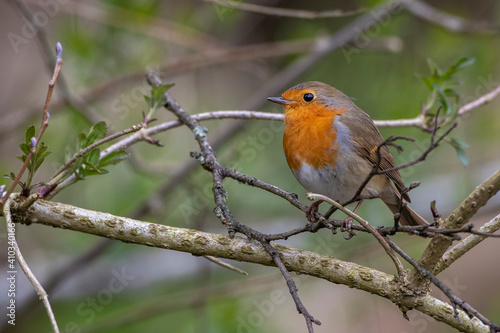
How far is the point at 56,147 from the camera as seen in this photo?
4895mm

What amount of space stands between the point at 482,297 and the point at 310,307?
1849mm

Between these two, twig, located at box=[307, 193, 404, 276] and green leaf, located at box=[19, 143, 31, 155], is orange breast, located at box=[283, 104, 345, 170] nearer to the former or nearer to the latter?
twig, located at box=[307, 193, 404, 276]

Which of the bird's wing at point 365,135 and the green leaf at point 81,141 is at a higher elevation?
the bird's wing at point 365,135

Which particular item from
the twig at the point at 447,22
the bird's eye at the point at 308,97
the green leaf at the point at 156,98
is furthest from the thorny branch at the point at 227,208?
the twig at the point at 447,22

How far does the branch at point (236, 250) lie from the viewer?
2.06 m

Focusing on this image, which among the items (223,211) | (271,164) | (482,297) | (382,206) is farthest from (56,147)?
(482,297)

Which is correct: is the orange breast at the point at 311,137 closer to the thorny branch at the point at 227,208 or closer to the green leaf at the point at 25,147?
the thorny branch at the point at 227,208

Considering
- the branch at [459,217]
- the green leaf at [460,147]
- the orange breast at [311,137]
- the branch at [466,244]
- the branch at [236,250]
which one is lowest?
the branch at [236,250]

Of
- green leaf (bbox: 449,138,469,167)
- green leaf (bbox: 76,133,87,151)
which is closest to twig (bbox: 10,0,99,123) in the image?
green leaf (bbox: 76,133,87,151)

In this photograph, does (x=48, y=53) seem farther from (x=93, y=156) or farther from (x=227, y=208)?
(x=227, y=208)

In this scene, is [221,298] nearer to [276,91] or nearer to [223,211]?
[276,91]

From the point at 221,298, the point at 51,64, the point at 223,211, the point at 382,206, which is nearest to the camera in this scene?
the point at 223,211

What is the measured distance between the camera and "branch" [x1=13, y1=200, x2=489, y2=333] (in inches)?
81.1

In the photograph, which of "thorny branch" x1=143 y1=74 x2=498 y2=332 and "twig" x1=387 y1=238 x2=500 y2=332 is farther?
"thorny branch" x1=143 y1=74 x2=498 y2=332
